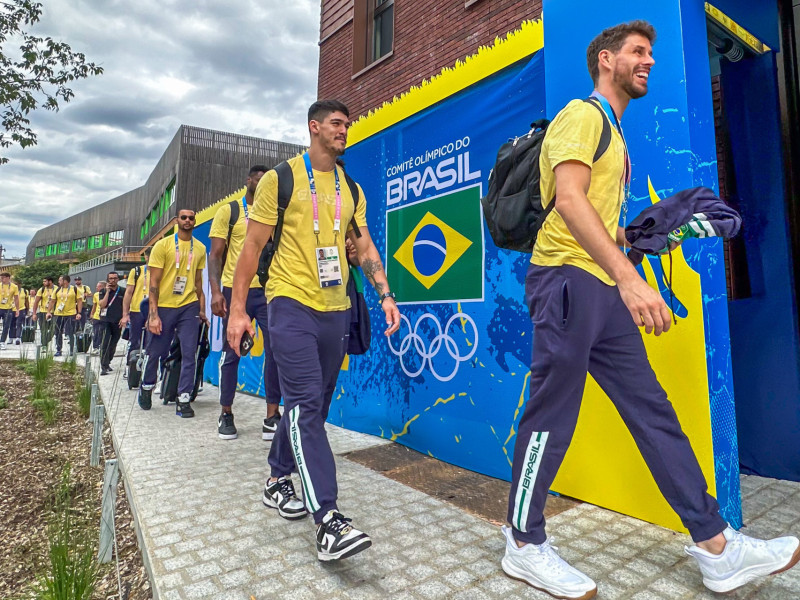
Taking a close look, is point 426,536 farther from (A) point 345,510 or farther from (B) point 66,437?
(B) point 66,437

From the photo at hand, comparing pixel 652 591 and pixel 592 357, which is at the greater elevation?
pixel 592 357

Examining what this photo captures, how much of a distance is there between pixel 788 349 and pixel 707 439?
1325 millimetres

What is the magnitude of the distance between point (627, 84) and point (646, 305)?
945 millimetres

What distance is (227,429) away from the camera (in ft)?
14.8

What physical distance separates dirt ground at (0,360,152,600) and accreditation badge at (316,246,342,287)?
153 cm

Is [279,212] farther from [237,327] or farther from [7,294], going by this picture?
[7,294]

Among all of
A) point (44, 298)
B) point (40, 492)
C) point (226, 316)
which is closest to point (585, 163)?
point (226, 316)


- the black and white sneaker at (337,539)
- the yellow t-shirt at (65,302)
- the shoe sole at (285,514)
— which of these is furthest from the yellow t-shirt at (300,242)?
the yellow t-shirt at (65,302)

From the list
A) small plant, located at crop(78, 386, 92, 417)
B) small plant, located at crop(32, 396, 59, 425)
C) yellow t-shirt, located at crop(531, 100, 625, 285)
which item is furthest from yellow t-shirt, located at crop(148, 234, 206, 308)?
yellow t-shirt, located at crop(531, 100, 625, 285)

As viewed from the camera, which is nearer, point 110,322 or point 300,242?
point 300,242

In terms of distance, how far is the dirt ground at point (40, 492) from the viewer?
2.42m

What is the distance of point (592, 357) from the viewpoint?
2104 millimetres

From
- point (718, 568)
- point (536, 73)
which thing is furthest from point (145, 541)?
point (536, 73)

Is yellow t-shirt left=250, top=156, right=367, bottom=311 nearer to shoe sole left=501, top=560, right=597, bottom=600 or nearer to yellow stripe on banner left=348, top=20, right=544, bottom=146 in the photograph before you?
shoe sole left=501, top=560, right=597, bottom=600
